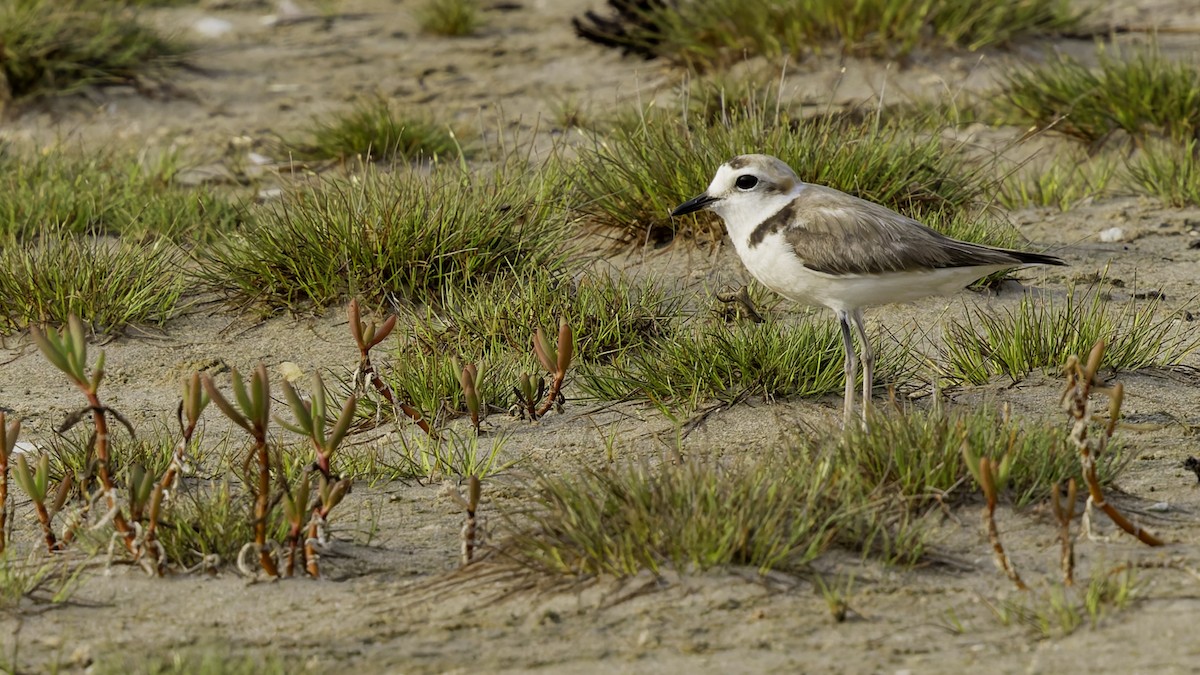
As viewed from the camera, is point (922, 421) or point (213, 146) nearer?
point (922, 421)

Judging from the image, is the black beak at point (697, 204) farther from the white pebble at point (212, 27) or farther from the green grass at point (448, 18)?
the white pebble at point (212, 27)

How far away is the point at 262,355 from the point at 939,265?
287 centimetres

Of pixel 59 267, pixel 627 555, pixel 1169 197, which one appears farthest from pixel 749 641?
pixel 1169 197

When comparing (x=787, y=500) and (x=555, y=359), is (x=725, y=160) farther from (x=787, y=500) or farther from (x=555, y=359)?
(x=787, y=500)

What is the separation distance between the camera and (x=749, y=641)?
350cm

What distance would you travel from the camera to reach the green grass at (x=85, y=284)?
591 centimetres

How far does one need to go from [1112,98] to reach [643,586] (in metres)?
5.10

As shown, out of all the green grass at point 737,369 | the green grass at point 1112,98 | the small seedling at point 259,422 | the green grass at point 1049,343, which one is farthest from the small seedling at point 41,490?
the green grass at point 1112,98

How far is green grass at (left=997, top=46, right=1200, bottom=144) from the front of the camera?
7.46m

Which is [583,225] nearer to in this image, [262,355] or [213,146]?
[262,355]

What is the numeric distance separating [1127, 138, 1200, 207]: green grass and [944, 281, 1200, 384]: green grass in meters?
1.75

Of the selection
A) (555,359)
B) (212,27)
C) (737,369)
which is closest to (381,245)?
(555,359)

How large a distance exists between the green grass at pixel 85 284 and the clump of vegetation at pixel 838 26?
3852mm

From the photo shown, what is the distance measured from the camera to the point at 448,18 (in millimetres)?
10445
